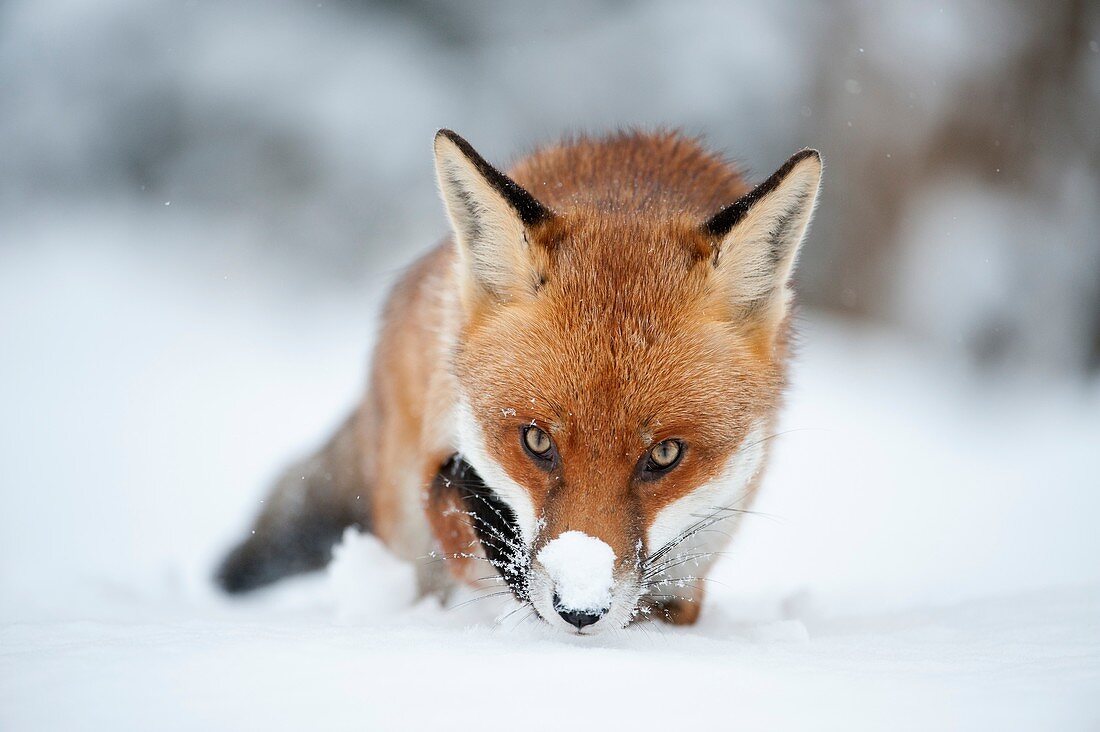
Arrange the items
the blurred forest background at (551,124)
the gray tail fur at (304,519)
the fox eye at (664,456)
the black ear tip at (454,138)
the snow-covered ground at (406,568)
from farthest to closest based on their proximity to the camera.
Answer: the blurred forest background at (551,124) → the gray tail fur at (304,519) → the black ear tip at (454,138) → the fox eye at (664,456) → the snow-covered ground at (406,568)

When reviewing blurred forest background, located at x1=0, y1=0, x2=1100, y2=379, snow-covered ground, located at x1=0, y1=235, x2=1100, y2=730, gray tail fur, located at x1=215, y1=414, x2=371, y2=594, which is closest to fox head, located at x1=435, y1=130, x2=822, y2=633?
snow-covered ground, located at x1=0, y1=235, x2=1100, y2=730

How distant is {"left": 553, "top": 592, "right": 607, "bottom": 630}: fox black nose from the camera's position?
1.81 meters

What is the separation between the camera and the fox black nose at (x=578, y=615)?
181cm

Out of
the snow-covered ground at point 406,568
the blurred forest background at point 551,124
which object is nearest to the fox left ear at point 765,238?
the snow-covered ground at point 406,568

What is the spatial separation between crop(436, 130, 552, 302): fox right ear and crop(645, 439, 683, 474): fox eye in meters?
0.60

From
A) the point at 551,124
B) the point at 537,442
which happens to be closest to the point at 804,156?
the point at 537,442

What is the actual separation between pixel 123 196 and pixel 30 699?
7318 millimetres

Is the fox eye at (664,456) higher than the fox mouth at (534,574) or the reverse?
higher

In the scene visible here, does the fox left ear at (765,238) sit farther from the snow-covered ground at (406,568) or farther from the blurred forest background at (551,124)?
the blurred forest background at (551,124)

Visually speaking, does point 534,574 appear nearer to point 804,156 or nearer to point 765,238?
point 765,238

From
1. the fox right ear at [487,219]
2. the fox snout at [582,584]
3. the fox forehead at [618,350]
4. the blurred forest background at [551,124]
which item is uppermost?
the blurred forest background at [551,124]

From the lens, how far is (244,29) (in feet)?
25.8

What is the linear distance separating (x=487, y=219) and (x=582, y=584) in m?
1.10

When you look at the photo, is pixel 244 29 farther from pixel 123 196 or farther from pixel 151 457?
pixel 151 457
